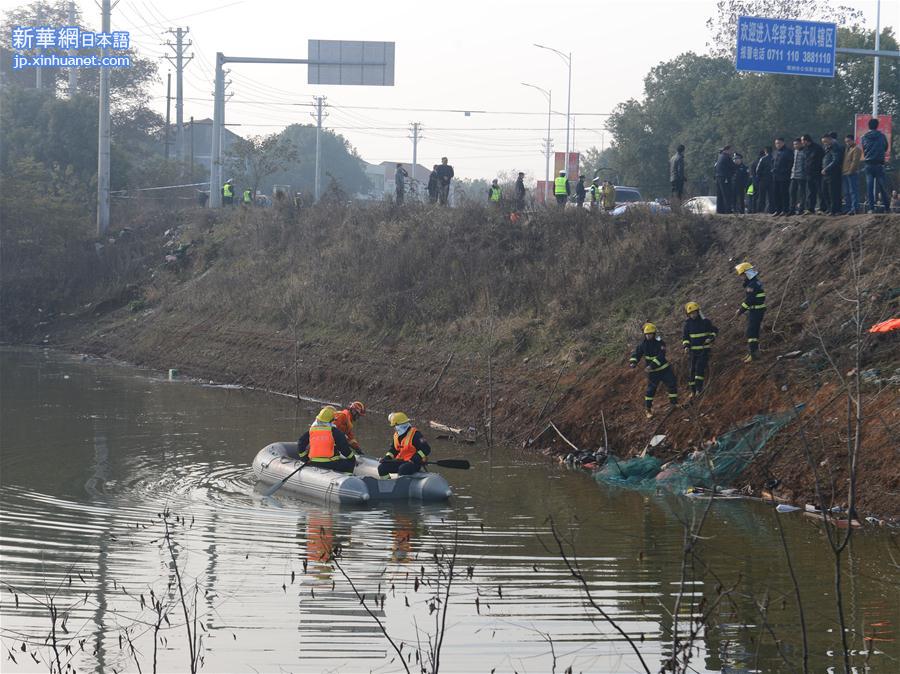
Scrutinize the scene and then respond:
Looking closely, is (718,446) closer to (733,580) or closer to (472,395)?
(733,580)

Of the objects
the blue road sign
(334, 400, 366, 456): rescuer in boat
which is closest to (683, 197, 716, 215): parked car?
the blue road sign

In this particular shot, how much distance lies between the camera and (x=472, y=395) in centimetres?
2462

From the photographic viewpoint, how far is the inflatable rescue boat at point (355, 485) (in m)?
16.4

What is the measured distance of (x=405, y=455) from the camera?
17.2m

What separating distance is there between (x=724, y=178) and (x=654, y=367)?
350 inches

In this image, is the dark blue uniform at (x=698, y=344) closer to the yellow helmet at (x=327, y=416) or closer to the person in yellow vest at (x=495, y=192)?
the yellow helmet at (x=327, y=416)

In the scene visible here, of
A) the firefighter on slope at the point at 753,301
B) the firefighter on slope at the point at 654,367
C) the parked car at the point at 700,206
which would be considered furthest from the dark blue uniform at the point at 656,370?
the parked car at the point at 700,206

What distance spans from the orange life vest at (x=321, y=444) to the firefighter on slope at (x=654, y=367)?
18.9ft

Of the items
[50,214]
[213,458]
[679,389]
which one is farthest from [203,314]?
[679,389]

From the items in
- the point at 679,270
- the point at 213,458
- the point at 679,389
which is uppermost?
the point at 679,270

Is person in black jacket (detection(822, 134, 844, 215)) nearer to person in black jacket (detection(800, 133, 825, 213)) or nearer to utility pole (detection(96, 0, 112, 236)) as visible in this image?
person in black jacket (detection(800, 133, 825, 213))

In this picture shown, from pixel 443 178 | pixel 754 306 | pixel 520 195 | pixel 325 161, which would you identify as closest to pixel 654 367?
pixel 754 306

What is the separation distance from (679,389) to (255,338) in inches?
655

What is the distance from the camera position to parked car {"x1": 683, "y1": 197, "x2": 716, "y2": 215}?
92.0ft
